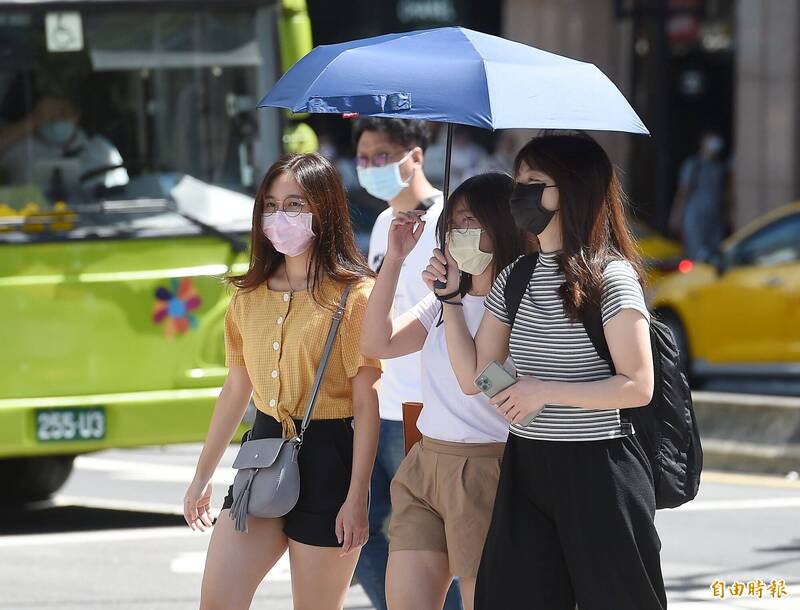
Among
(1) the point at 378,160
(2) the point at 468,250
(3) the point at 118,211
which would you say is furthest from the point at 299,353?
(3) the point at 118,211

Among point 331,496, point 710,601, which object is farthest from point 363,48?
point 710,601

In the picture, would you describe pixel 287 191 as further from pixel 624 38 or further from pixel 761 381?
pixel 624 38

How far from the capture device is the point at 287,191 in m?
4.68

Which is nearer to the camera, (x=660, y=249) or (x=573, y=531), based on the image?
(x=573, y=531)

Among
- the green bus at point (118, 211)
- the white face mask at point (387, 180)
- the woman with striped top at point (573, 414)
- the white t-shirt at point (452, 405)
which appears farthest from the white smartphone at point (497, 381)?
the green bus at point (118, 211)

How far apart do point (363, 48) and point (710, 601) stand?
10.7ft

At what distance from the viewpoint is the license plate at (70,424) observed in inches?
317

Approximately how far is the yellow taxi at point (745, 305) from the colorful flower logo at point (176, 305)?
18.9ft

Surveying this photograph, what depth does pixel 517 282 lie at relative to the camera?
4203 millimetres

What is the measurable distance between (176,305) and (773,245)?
6.24m

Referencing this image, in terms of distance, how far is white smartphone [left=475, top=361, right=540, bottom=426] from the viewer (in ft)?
13.2

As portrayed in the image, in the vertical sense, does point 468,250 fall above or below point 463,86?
below

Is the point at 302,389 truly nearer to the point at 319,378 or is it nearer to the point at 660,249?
the point at 319,378

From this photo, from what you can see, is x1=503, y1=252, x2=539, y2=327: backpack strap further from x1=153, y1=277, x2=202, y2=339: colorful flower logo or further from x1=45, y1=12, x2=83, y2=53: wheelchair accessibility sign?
x1=45, y1=12, x2=83, y2=53: wheelchair accessibility sign
